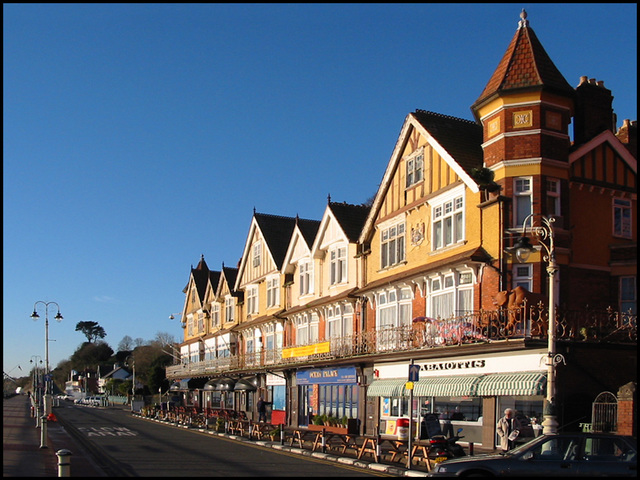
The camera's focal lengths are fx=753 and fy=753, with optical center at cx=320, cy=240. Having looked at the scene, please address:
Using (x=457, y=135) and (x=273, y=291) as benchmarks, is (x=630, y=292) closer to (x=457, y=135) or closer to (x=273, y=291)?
(x=457, y=135)

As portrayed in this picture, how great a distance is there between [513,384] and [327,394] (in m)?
16.3

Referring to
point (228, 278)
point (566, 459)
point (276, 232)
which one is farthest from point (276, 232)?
point (566, 459)

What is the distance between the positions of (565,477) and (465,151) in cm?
1562

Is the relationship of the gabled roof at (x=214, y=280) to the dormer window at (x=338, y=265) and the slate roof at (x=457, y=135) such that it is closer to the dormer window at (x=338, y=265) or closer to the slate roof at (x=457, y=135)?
the dormer window at (x=338, y=265)

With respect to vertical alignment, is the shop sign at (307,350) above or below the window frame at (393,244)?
below

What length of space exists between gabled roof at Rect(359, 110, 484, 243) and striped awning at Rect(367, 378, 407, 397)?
24.7 feet

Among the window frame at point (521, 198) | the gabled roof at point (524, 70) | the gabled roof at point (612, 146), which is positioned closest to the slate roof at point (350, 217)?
the gabled roof at point (524, 70)

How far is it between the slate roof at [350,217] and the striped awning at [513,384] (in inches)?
527

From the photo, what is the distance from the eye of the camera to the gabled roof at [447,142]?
85.4ft

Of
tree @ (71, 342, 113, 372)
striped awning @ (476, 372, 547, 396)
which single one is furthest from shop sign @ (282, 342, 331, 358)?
tree @ (71, 342, 113, 372)

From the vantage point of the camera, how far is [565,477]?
43.3 feet

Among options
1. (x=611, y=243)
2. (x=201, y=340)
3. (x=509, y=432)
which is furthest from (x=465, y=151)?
(x=201, y=340)

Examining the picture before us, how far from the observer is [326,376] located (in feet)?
118

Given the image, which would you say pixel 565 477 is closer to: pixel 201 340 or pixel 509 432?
pixel 509 432
